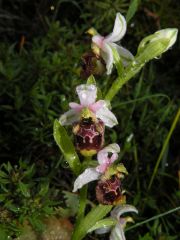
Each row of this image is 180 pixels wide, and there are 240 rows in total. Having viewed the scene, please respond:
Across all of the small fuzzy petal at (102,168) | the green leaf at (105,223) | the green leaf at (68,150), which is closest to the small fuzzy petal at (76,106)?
the green leaf at (68,150)

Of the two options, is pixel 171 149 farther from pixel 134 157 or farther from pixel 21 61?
pixel 21 61

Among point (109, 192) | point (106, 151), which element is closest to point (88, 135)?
point (106, 151)

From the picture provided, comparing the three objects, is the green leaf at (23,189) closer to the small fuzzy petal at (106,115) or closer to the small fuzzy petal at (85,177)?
the small fuzzy petal at (85,177)

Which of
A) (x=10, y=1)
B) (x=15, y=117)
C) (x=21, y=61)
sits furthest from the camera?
(x=10, y=1)

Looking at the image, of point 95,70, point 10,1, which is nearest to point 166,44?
point 95,70

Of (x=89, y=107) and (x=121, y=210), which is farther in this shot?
(x=121, y=210)

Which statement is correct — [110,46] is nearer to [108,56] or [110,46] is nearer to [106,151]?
[108,56]
